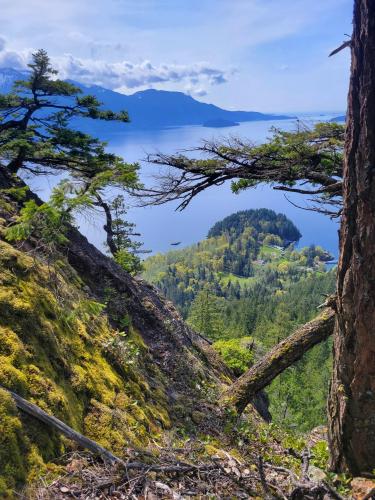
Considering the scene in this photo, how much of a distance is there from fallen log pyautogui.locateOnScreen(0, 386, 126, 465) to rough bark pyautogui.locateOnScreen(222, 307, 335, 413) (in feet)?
13.6

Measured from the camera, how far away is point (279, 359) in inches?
298

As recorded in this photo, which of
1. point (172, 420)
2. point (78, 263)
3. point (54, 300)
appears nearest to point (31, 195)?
point (78, 263)

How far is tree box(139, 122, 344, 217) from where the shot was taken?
25.9 feet

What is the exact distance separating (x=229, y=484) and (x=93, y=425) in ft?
4.83

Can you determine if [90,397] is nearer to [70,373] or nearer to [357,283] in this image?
[70,373]

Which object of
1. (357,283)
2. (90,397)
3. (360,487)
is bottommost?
(360,487)

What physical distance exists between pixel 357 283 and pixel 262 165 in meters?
4.79

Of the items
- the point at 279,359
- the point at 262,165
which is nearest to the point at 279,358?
the point at 279,359

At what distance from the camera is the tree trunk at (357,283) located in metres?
3.38

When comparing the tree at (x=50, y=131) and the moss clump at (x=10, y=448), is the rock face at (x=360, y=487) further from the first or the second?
the tree at (x=50, y=131)

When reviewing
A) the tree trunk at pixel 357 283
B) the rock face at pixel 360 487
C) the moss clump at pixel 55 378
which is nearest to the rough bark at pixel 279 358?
the moss clump at pixel 55 378

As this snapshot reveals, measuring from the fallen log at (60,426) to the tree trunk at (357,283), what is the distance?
2.43 m

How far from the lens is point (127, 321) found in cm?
748

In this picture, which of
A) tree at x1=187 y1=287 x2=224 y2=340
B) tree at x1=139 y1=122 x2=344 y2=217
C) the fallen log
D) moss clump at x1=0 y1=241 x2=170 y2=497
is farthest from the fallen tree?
tree at x1=187 y1=287 x2=224 y2=340
